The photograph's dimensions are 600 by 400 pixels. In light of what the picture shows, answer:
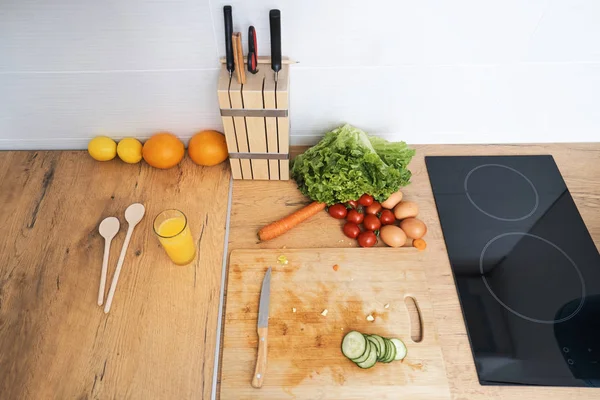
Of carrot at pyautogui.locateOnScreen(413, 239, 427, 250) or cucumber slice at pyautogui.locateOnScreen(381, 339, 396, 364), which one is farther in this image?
carrot at pyautogui.locateOnScreen(413, 239, 427, 250)

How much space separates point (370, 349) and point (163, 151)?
0.70 meters

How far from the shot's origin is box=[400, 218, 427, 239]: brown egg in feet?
3.12

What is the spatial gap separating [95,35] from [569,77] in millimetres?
1144

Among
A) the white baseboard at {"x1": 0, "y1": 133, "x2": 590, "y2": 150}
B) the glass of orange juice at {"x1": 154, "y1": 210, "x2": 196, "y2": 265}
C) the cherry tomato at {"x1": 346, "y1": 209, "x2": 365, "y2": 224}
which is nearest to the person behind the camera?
the glass of orange juice at {"x1": 154, "y1": 210, "x2": 196, "y2": 265}

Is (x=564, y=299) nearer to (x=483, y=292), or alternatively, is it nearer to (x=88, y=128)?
(x=483, y=292)

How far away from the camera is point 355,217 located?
3.20 ft

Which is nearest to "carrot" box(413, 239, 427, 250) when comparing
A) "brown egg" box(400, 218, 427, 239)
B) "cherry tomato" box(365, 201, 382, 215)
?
"brown egg" box(400, 218, 427, 239)

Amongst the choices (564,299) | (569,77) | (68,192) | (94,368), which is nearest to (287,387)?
(94,368)

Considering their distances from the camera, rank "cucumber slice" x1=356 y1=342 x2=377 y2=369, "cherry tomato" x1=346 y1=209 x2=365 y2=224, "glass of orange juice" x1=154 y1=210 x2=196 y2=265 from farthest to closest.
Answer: "cherry tomato" x1=346 y1=209 x2=365 y2=224 → "glass of orange juice" x1=154 y1=210 x2=196 y2=265 → "cucumber slice" x1=356 y1=342 x2=377 y2=369

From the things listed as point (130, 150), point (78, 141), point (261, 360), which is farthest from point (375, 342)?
point (78, 141)

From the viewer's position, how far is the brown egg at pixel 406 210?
3.22 feet

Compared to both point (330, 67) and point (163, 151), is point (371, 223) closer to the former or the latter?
point (330, 67)

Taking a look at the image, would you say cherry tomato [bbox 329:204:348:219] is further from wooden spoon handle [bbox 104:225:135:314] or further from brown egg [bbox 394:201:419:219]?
wooden spoon handle [bbox 104:225:135:314]

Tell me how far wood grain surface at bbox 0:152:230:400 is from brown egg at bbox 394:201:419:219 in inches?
17.2
